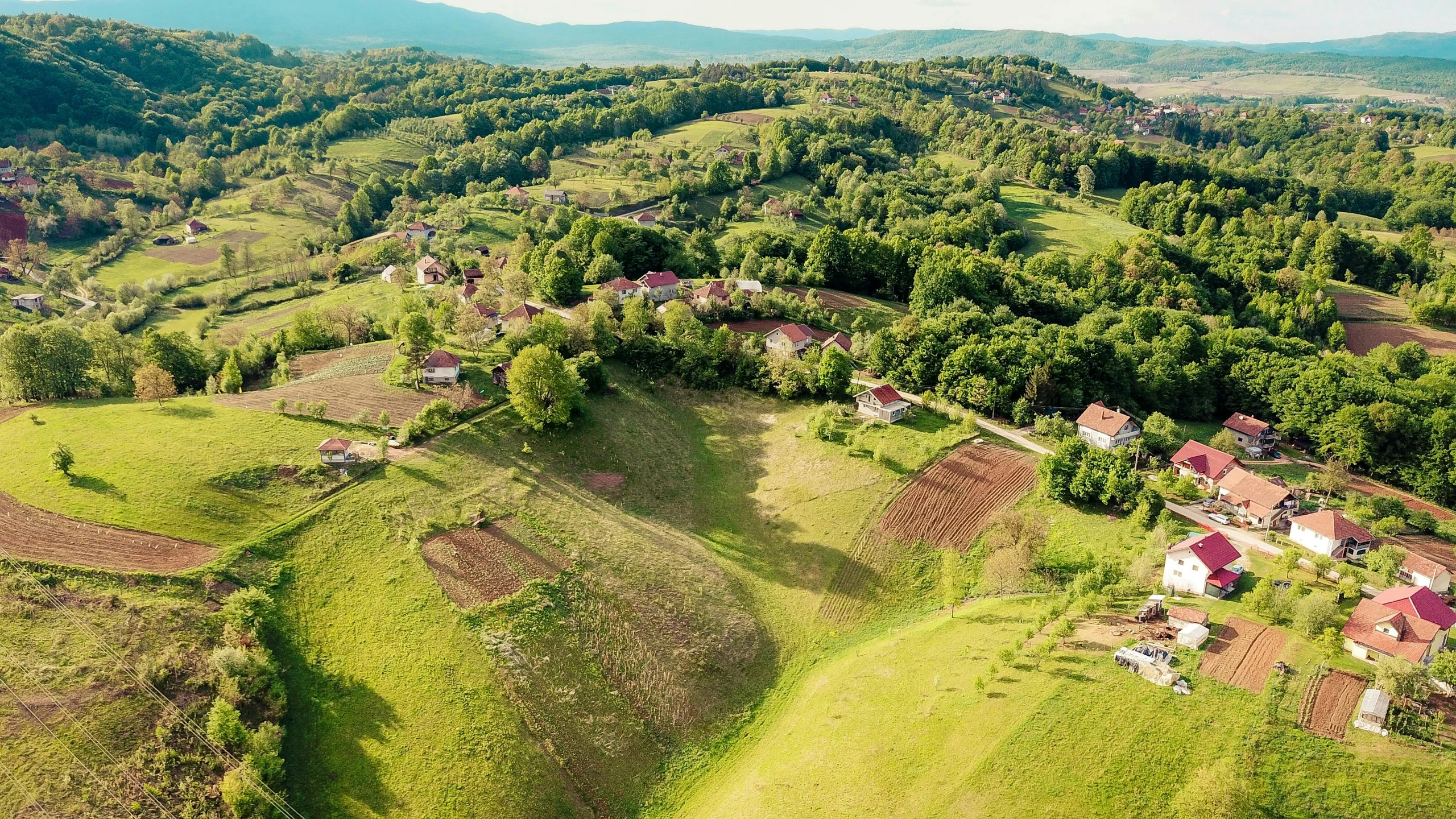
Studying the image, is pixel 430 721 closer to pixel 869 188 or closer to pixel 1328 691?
pixel 1328 691

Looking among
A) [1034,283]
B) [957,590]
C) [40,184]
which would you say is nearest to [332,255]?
[40,184]

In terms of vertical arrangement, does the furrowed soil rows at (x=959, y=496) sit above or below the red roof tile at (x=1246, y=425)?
above

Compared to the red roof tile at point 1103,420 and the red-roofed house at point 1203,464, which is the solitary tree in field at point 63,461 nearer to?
the red roof tile at point 1103,420

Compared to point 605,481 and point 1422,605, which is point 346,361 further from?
point 1422,605

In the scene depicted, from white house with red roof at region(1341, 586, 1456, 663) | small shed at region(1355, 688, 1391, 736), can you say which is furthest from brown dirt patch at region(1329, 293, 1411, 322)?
small shed at region(1355, 688, 1391, 736)

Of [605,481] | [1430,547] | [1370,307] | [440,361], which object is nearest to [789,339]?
[605,481]

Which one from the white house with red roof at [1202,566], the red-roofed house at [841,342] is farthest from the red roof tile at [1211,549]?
the red-roofed house at [841,342]
